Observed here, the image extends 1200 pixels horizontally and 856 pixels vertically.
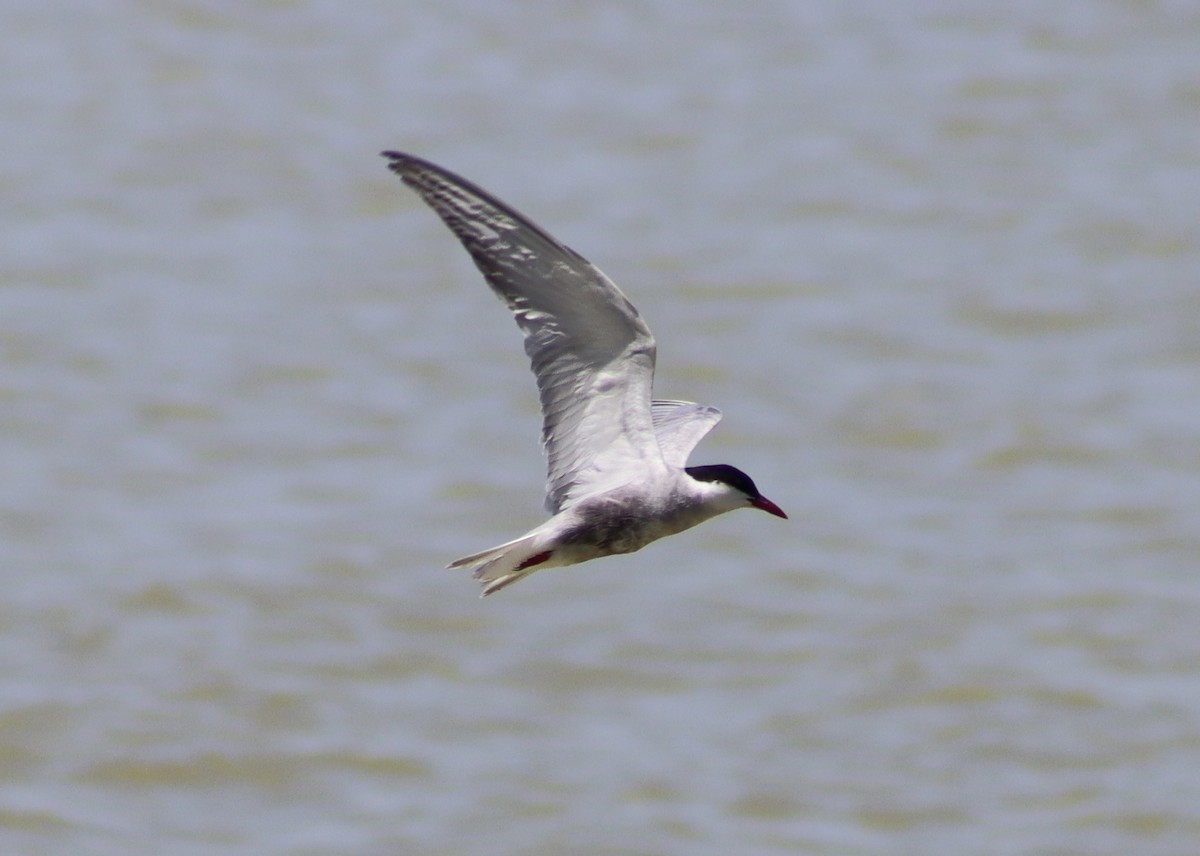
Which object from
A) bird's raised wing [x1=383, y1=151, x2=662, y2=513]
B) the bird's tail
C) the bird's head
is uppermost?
bird's raised wing [x1=383, y1=151, x2=662, y2=513]

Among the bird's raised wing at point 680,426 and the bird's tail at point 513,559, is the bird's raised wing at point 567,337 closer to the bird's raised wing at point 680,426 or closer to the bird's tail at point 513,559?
the bird's tail at point 513,559

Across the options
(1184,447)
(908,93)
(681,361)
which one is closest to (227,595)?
(681,361)

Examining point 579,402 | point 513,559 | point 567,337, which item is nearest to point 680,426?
point 579,402

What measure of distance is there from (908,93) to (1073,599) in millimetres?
9662

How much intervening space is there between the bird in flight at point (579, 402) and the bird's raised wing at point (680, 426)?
434mm

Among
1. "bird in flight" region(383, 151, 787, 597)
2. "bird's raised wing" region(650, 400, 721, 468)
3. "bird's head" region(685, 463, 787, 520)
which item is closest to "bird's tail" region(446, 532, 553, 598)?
"bird in flight" region(383, 151, 787, 597)

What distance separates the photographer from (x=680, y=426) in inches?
366

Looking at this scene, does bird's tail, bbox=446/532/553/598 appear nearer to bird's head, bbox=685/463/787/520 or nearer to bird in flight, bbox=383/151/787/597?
bird in flight, bbox=383/151/787/597

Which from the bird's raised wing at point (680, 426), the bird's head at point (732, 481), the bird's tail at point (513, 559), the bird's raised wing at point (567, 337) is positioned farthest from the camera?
the bird's raised wing at point (680, 426)

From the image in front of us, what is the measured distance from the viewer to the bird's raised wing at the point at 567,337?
7.66 metres

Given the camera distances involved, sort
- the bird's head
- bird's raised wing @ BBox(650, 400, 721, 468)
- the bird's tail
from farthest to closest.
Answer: bird's raised wing @ BBox(650, 400, 721, 468) < the bird's head < the bird's tail

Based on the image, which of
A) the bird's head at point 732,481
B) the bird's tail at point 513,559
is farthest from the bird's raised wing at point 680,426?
the bird's tail at point 513,559

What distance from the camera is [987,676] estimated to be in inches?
793

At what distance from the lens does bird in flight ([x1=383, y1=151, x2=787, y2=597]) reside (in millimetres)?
7695
